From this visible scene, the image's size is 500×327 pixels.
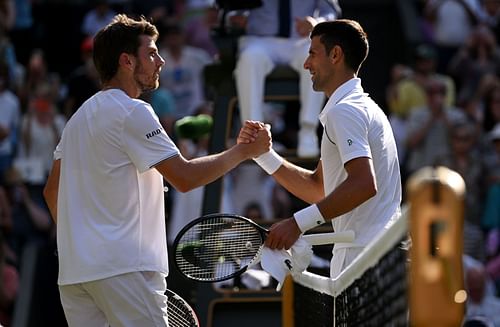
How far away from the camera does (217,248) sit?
20.3 feet

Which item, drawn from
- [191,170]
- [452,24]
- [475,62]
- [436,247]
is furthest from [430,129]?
[436,247]

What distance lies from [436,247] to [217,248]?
2.25 m

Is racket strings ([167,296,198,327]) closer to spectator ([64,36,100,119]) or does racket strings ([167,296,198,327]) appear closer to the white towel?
the white towel

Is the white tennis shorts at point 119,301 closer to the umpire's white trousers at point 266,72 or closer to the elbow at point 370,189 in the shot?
the elbow at point 370,189

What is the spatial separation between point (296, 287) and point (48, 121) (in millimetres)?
7271

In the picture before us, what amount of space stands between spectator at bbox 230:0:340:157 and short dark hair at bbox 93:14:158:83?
3.70 m

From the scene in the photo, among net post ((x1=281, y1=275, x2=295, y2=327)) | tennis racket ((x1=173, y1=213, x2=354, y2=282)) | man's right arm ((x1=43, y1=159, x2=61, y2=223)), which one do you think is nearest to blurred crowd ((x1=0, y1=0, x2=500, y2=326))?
net post ((x1=281, y1=275, x2=295, y2=327))

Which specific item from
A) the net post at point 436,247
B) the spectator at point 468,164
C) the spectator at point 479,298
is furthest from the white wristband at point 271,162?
the spectator at point 468,164

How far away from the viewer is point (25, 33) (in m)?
16.8

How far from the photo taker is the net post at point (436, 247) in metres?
3.90

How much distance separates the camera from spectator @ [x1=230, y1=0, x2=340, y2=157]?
962 centimetres

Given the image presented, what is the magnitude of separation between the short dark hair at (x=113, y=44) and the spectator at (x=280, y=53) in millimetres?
3700

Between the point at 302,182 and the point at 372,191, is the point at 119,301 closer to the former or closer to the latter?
the point at 372,191

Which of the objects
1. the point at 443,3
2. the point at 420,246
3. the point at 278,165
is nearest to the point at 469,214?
the point at 443,3
